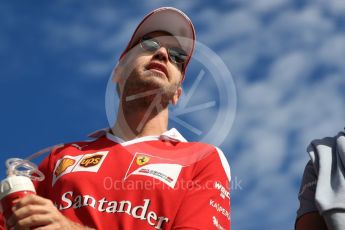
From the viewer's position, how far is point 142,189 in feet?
17.3

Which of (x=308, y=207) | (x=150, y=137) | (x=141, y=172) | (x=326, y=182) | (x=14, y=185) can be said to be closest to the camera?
(x=14, y=185)

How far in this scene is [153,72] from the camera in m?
6.40

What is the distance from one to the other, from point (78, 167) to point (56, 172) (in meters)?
0.21

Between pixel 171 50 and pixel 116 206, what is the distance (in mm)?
2052

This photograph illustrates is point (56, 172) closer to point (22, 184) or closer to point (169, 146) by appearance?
point (169, 146)

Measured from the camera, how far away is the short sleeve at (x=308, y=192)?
481 centimetres

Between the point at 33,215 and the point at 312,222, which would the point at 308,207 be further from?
the point at 33,215

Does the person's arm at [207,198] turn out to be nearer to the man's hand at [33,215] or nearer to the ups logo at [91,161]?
the ups logo at [91,161]

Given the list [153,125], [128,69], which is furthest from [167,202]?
[128,69]

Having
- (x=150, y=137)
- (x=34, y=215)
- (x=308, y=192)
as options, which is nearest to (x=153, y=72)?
(x=150, y=137)

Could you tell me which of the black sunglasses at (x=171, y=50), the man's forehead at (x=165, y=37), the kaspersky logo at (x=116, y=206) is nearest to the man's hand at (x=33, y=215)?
the kaspersky logo at (x=116, y=206)

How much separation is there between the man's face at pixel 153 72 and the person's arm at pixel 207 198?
1011mm

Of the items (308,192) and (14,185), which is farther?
(308,192)

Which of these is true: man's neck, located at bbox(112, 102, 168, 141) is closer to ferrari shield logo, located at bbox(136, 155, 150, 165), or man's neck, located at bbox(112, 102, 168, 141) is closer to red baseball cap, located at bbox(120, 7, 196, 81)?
ferrari shield logo, located at bbox(136, 155, 150, 165)
